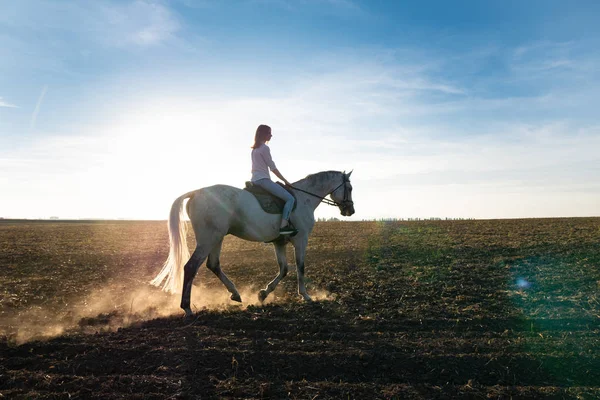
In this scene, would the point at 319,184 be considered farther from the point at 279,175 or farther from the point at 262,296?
the point at 262,296

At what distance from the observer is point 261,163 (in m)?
9.43

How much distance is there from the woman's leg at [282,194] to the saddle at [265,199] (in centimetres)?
10

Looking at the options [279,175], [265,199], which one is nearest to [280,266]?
[265,199]

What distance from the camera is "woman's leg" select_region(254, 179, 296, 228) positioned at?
9.41 meters

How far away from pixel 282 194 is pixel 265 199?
38 centimetres

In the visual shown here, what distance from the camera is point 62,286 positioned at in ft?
40.8

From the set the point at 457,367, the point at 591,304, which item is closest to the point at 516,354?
the point at 457,367

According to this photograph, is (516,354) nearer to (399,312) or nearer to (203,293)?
(399,312)

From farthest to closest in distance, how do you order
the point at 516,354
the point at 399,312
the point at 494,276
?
1. the point at 494,276
2. the point at 399,312
3. the point at 516,354

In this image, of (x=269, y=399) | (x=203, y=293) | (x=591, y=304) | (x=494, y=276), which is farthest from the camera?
(x=494, y=276)

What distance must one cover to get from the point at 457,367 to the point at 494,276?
7142 millimetres

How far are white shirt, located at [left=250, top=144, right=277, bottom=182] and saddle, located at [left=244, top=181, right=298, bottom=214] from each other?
0.58ft

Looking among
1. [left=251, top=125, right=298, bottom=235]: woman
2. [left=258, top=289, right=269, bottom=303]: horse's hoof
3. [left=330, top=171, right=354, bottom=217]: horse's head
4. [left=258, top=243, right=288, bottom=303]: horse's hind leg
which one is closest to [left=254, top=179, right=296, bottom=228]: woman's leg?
[left=251, top=125, right=298, bottom=235]: woman

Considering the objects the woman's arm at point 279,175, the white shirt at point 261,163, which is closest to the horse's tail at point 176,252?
the white shirt at point 261,163
